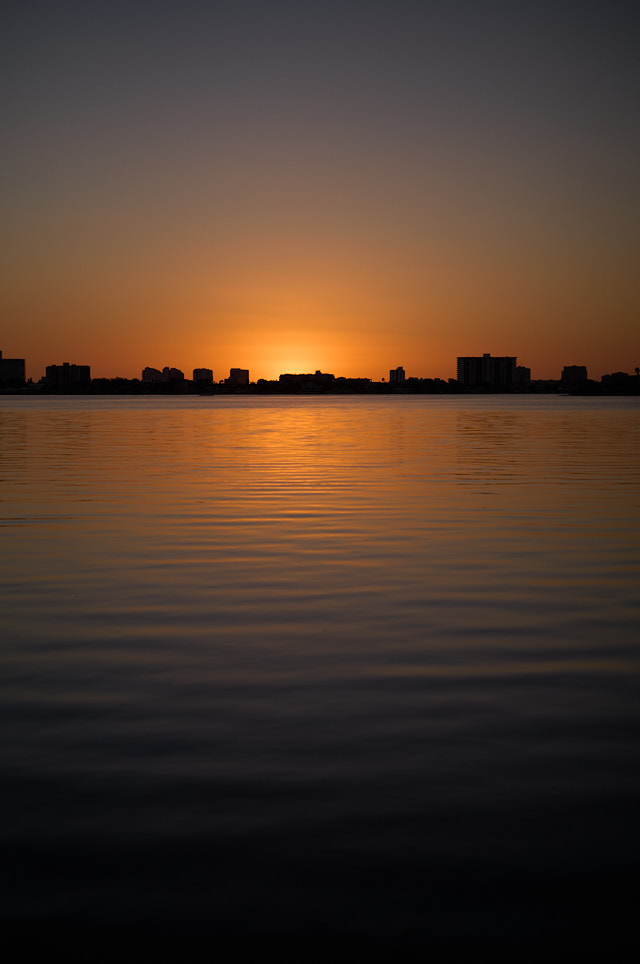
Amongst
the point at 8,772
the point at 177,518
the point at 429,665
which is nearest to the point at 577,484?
the point at 177,518

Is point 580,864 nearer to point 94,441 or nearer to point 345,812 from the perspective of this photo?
point 345,812

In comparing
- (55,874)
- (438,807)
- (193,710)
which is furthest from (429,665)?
(55,874)

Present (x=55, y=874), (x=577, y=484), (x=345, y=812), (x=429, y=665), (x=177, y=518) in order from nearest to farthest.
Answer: (x=55, y=874)
(x=345, y=812)
(x=429, y=665)
(x=177, y=518)
(x=577, y=484)

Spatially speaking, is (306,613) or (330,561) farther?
(330,561)

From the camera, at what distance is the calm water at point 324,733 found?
17.1 ft

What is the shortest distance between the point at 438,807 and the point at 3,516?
18386 millimetres

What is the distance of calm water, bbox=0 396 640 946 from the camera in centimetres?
523

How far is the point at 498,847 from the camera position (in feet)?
18.9

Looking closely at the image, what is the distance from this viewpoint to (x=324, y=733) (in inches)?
306

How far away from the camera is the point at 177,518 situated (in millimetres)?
22016

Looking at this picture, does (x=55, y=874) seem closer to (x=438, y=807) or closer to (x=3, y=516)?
(x=438, y=807)

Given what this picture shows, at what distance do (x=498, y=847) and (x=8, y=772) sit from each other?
3771mm

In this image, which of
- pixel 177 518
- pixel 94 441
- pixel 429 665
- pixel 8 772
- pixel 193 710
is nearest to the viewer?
pixel 8 772

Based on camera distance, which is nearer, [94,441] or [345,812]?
[345,812]
